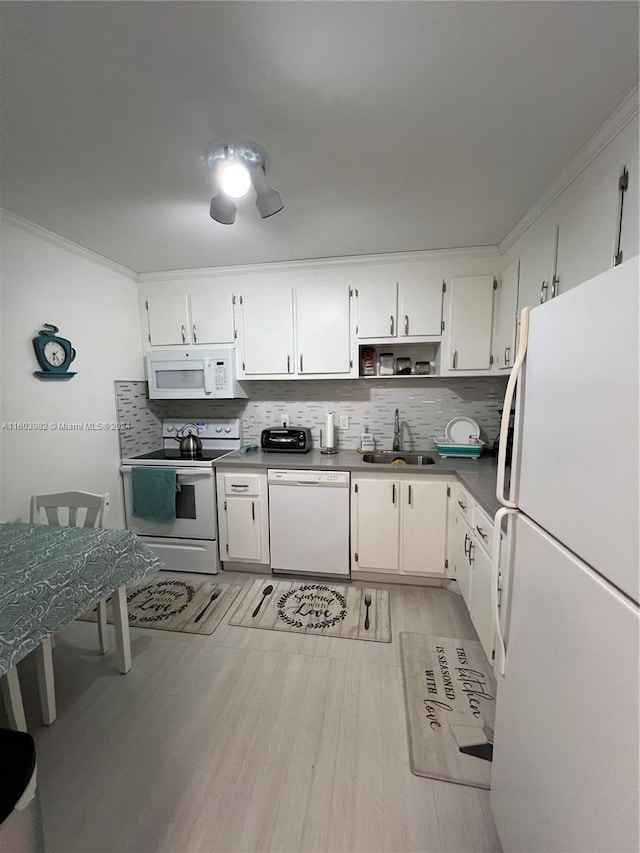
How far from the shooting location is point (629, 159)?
3.79ft

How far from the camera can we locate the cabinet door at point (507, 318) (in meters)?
2.10

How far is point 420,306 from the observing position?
250 centimetres

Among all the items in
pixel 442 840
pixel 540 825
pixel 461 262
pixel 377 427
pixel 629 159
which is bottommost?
pixel 442 840

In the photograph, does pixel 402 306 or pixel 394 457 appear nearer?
pixel 402 306

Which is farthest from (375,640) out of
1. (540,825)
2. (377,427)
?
(377,427)

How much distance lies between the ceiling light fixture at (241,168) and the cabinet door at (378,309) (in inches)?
47.8

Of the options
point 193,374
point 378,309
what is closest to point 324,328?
point 378,309

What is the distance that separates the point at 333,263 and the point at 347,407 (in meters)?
1.15

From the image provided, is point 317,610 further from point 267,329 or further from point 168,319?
point 168,319

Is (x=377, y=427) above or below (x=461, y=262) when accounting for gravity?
below

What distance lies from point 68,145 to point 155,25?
2.36 ft

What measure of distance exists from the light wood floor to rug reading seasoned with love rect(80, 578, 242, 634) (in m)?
0.12

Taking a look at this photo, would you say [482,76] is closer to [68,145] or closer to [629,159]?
[629,159]

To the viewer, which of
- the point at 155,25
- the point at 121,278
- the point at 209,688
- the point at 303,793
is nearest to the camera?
the point at 155,25
